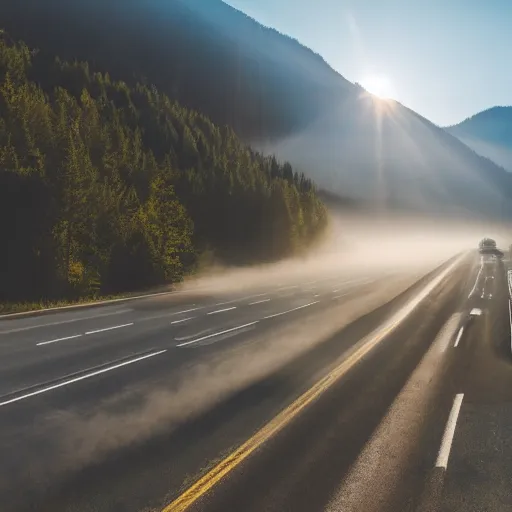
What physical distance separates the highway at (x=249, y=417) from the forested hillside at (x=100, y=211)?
914cm

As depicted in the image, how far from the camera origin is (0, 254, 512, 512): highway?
6328 millimetres

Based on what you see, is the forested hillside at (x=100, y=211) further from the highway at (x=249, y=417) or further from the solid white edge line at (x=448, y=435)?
the solid white edge line at (x=448, y=435)

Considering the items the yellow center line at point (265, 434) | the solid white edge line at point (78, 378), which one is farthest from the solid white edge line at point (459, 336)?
the solid white edge line at point (78, 378)

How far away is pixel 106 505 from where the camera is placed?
5.86m

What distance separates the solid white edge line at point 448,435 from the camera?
746 cm

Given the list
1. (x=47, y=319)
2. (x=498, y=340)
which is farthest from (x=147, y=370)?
(x=498, y=340)

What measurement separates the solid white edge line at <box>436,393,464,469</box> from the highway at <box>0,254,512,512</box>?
42 mm

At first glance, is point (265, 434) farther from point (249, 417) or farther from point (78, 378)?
point (78, 378)

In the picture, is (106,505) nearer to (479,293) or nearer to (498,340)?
(498,340)

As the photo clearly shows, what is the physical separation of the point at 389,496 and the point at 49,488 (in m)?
4.47

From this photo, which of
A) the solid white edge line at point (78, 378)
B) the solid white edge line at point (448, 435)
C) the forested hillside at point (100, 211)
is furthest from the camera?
the forested hillside at point (100, 211)

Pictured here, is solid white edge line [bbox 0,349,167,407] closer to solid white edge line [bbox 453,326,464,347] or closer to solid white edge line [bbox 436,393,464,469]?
solid white edge line [bbox 436,393,464,469]

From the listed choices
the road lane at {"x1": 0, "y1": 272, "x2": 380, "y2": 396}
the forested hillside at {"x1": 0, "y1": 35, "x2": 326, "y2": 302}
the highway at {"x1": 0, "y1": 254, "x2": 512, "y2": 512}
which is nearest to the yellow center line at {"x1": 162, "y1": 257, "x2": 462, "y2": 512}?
the highway at {"x1": 0, "y1": 254, "x2": 512, "y2": 512}

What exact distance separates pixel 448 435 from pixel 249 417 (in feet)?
11.9
